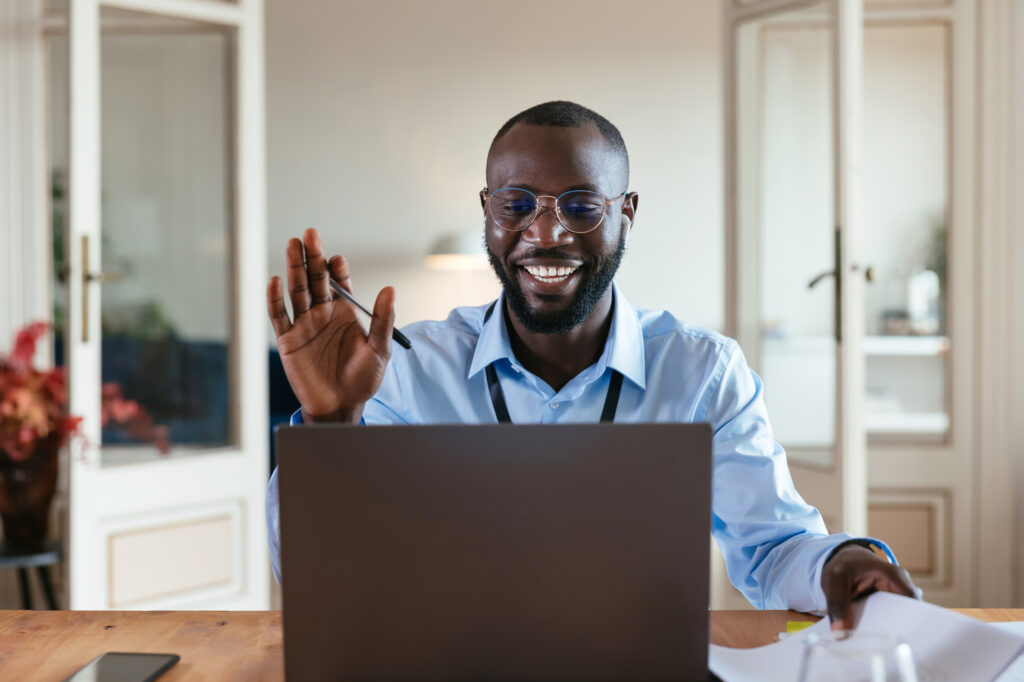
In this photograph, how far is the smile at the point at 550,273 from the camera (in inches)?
51.9

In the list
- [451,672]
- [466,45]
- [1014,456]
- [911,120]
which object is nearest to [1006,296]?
[1014,456]

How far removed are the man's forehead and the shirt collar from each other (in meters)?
0.19

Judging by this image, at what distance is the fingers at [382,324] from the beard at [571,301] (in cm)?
36

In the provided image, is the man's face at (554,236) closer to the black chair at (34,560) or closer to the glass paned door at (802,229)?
the glass paned door at (802,229)

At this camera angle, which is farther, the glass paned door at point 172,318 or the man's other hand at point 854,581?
the glass paned door at point 172,318

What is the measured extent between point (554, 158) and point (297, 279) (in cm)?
43

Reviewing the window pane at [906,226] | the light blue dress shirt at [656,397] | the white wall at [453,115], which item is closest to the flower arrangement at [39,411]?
the white wall at [453,115]

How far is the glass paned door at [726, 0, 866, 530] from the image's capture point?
→ 271cm

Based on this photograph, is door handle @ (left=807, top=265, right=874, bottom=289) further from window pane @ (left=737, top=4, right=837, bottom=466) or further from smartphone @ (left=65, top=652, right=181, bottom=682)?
smartphone @ (left=65, top=652, right=181, bottom=682)

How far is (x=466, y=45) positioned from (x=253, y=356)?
78.5 inches

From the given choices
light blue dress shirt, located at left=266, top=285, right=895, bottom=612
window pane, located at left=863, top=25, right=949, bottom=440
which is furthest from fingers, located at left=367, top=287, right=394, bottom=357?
window pane, located at left=863, top=25, right=949, bottom=440

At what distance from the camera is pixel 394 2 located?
4348 mm

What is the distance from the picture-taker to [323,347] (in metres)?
1.03

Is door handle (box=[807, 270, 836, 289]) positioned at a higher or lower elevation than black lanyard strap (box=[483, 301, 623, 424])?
higher
